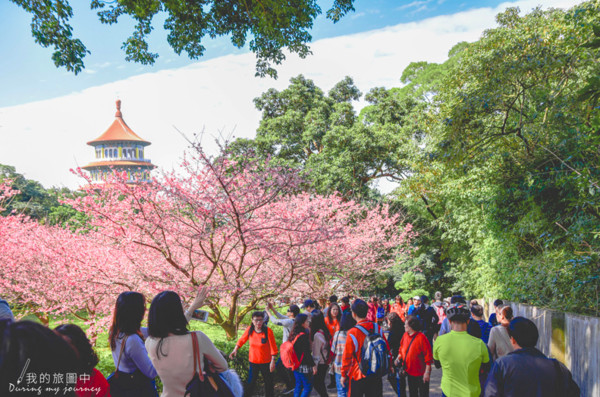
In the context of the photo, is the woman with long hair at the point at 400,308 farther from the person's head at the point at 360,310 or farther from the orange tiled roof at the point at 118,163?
the orange tiled roof at the point at 118,163

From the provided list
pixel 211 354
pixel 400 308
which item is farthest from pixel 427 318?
pixel 211 354

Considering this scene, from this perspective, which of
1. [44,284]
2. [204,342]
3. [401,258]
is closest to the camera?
[204,342]

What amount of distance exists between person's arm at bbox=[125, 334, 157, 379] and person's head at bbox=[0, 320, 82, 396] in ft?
5.17

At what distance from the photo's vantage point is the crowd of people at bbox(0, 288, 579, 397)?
1.43 metres

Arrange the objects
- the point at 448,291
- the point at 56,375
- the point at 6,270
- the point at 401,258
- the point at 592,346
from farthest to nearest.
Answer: the point at 448,291
the point at 401,258
the point at 6,270
the point at 592,346
the point at 56,375

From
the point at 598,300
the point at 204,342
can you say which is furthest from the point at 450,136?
the point at 204,342

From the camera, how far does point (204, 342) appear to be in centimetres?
270

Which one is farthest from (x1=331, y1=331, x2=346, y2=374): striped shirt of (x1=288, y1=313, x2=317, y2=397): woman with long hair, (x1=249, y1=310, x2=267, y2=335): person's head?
(x1=249, y1=310, x2=267, y2=335): person's head

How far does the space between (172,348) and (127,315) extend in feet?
1.67

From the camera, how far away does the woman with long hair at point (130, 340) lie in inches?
116

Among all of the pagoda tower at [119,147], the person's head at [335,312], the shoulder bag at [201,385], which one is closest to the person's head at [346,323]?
the person's head at [335,312]

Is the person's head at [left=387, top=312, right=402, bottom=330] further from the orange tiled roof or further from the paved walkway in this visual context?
the orange tiled roof

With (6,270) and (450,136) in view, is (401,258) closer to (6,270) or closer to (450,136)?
(450,136)

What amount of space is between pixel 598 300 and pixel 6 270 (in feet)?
40.9
